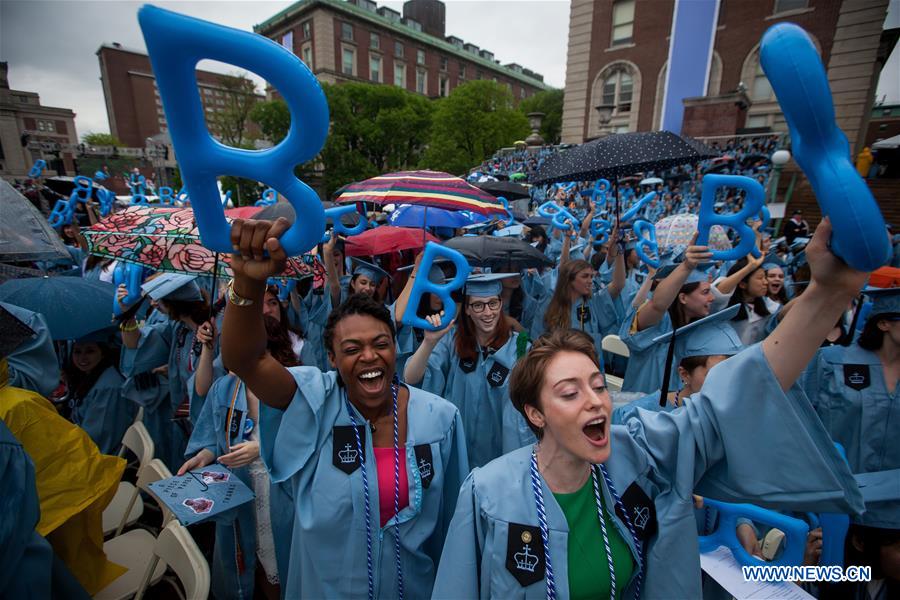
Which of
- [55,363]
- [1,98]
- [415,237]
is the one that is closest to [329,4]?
[1,98]

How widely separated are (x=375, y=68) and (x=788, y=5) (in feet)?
126

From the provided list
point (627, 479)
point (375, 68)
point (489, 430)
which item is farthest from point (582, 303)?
point (375, 68)

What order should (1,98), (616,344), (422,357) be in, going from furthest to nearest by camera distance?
(1,98) < (616,344) < (422,357)

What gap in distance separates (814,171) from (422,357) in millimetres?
2166

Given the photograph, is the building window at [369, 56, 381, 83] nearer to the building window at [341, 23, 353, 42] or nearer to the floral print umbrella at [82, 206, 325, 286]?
the building window at [341, 23, 353, 42]

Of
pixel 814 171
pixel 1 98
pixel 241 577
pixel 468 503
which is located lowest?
pixel 241 577

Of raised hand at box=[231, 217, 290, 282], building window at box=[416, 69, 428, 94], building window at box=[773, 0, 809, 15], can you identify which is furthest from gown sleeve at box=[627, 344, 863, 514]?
building window at box=[416, 69, 428, 94]

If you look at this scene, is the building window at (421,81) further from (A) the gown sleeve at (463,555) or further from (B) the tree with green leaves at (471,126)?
(A) the gown sleeve at (463,555)

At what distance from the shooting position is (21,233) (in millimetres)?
2643

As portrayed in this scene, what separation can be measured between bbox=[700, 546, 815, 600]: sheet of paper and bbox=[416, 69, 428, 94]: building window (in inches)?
2331

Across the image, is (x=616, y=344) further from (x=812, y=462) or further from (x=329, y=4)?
(x=329, y=4)

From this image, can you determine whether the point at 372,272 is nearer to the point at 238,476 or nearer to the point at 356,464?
the point at 238,476

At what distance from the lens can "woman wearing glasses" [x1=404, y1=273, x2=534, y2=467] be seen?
121 inches

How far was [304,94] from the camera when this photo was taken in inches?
42.1
